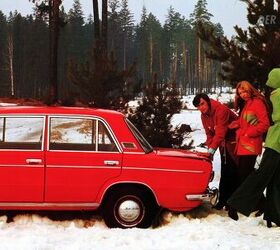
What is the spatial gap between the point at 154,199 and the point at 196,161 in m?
0.75

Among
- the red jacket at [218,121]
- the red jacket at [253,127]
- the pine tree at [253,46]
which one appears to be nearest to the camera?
the red jacket at [253,127]

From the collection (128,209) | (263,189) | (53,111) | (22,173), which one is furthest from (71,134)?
(263,189)

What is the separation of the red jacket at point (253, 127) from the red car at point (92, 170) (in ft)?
2.00

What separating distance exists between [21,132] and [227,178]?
3.12 m

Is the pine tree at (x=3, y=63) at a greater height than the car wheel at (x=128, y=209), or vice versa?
the pine tree at (x=3, y=63)

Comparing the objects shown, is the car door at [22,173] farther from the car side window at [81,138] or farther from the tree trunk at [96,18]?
the tree trunk at [96,18]

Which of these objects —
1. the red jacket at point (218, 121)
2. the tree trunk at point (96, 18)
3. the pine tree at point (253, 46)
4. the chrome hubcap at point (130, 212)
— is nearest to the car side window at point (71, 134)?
the chrome hubcap at point (130, 212)

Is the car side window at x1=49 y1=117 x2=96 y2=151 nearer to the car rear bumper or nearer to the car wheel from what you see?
the car wheel

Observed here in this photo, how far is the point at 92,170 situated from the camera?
21.5 feet

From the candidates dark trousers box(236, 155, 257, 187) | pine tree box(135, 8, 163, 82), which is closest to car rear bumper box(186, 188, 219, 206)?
dark trousers box(236, 155, 257, 187)

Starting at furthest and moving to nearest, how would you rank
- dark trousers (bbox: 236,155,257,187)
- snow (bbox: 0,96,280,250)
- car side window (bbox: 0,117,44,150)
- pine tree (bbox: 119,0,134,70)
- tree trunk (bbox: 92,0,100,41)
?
pine tree (bbox: 119,0,134,70)
tree trunk (bbox: 92,0,100,41)
dark trousers (bbox: 236,155,257,187)
car side window (bbox: 0,117,44,150)
snow (bbox: 0,96,280,250)

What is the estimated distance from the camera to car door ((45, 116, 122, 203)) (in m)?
6.52

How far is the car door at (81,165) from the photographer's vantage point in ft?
21.4

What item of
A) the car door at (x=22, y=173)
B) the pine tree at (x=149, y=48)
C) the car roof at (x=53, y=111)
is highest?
the pine tree at (x=149, y=48)
